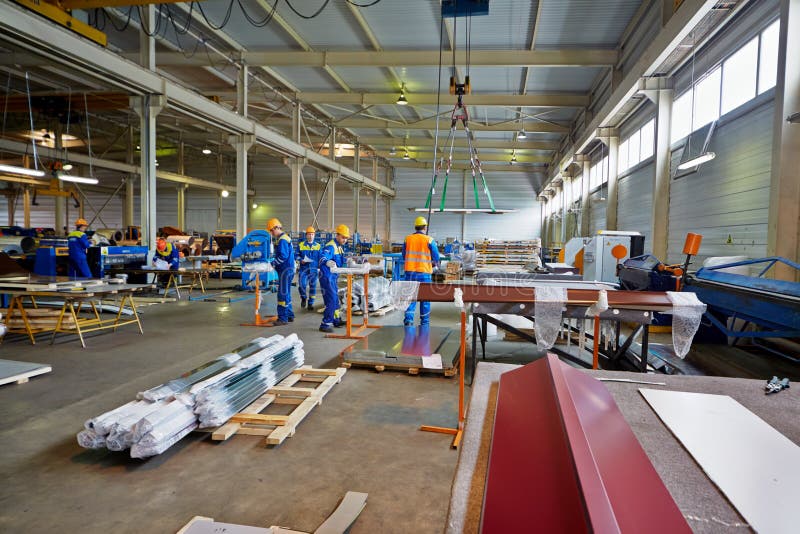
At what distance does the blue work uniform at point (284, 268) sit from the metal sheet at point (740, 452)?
22.9 ft

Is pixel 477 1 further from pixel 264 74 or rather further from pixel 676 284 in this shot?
pixel 264 74

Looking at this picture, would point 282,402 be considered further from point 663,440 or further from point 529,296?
point 663,440

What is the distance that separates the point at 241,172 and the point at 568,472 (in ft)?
40.8

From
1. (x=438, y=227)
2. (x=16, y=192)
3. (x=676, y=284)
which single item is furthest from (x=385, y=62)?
(x=16, y=192)

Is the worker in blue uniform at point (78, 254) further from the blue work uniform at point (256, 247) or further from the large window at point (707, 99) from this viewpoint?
the large window at point (707, 99)

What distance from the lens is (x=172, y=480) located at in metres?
2.95

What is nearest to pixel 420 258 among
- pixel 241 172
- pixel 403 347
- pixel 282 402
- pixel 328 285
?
pixel 328 285

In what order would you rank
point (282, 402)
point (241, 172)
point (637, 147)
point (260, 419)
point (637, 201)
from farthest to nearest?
point (241, 172) < point (637, 147) < point (637, 201) < point (282, 402) < point (260, 419)

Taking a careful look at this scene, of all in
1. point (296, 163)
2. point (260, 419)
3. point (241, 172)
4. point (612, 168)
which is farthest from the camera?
point (296, 163)

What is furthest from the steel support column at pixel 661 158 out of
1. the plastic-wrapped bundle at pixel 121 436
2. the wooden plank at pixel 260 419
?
the plastic-wrapped bundle at pixel 121 436

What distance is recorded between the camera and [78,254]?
30.2ft

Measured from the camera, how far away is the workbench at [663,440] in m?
0.91

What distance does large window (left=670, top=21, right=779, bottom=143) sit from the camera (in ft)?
19.5

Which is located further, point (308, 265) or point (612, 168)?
point (612, 168)
